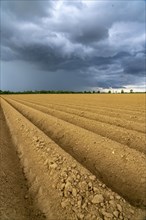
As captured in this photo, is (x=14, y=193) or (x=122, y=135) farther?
(x=122, y=135)

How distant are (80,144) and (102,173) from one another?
2152 millimetres

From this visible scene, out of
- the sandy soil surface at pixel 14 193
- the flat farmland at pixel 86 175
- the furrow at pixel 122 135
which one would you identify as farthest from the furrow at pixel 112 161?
the sandy soil surface at pixel 14 193

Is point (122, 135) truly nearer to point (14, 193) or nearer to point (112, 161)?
point (112, 161)

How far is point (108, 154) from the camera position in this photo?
650 cm

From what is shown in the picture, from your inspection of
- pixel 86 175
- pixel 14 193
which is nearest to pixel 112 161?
pixel 86 175

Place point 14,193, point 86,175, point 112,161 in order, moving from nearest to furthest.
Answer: point 14,193
point 86,175
point 112,161

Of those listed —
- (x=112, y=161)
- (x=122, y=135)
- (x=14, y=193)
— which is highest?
(x=122, y=135)

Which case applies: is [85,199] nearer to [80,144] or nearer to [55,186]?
[55,186]

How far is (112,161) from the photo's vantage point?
6.12 meters

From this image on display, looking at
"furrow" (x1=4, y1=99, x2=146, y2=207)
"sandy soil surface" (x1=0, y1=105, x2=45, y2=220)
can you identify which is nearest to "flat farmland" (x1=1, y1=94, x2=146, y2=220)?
"furrow" (x1=4, y1=99, x2=146, y2=207)

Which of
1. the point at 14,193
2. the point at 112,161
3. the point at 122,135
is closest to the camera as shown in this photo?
the point at 14,193

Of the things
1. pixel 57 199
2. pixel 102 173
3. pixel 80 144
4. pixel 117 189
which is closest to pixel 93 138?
pixel 80 144

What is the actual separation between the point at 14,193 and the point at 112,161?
8.00 ft

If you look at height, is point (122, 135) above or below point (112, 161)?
above
